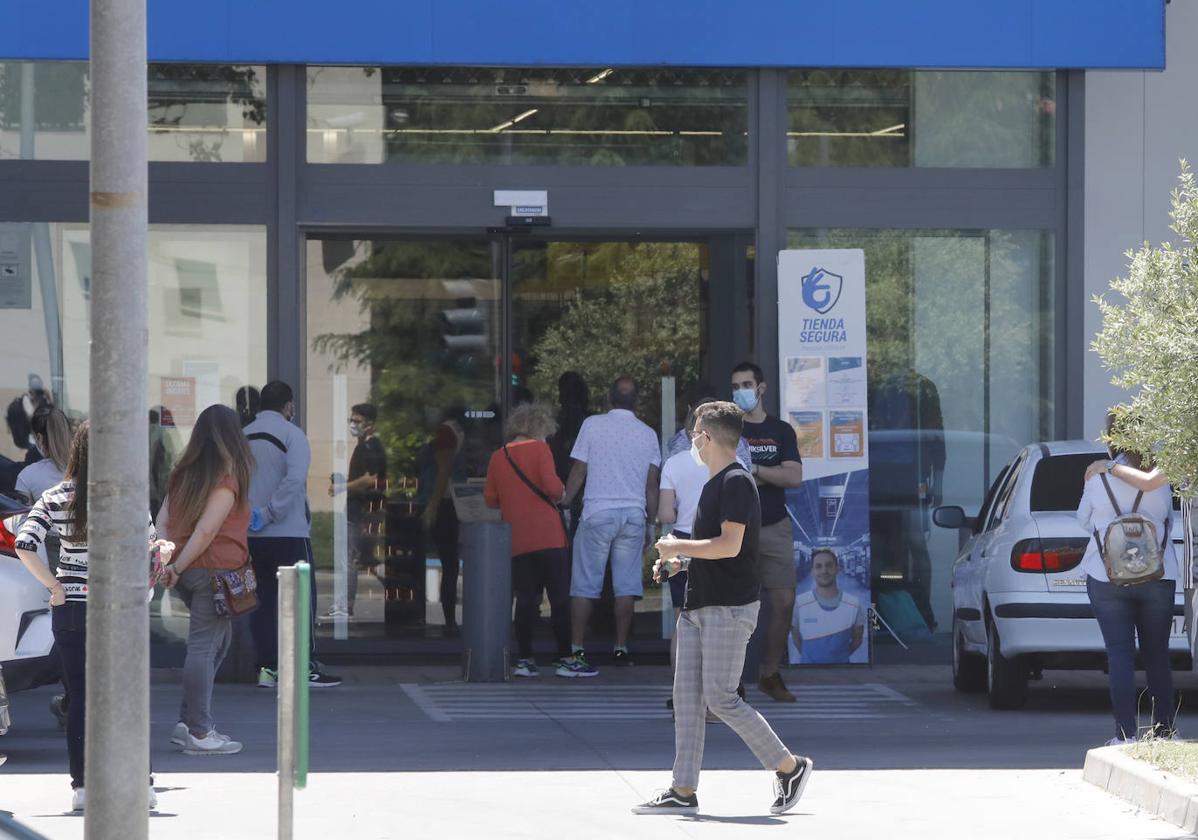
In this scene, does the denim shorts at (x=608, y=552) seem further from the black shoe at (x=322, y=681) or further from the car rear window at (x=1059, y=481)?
the car rear window at (x=1059, y=481)

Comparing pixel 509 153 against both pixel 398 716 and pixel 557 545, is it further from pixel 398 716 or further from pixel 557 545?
pixel 398 716

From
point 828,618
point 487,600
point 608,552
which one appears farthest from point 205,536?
point 828,618

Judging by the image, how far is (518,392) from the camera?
14266 millimetres

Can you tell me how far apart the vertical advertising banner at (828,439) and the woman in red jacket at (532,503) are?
169 cm

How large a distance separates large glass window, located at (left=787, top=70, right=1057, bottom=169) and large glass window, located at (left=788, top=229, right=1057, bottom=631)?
57cm

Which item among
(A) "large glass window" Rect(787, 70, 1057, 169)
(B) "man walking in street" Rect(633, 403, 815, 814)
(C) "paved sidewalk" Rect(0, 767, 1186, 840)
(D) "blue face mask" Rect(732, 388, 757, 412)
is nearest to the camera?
(C) "paved sidewalk" Rect(0, 767, 1186, 840)

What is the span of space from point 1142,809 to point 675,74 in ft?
23.2

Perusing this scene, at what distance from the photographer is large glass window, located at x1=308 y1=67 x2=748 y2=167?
13.8m

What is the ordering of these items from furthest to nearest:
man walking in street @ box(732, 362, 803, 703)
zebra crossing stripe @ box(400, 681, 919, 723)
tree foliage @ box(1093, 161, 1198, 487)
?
1. man walking in street @ box(732, 362, 803, 703)
2. zebra crossing stripe @ box(400, 681, 919, 723)
3. tree foliage @ box(1093, 161, 1198, 487)

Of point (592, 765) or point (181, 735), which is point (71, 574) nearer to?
point (181, 735)

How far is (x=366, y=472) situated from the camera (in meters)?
14.2

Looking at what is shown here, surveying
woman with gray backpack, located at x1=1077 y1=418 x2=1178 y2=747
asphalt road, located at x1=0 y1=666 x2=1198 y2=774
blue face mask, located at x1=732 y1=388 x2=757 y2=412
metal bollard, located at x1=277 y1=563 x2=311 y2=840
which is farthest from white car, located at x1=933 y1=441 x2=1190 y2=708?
metal bollard, located at x1=277 y1=563 x2=311 y2=840

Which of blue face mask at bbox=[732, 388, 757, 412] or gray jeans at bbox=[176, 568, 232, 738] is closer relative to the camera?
gray jeans at bbox=[176, 568, 232, 738]

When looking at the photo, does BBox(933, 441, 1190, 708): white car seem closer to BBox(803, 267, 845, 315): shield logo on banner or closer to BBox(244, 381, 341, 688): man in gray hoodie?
BBox(803, 267, 845, 315): shield logo on banner
